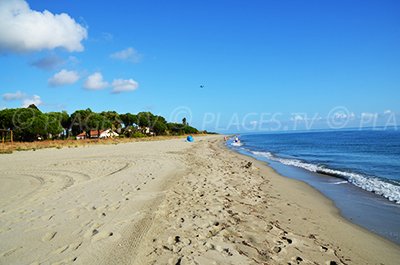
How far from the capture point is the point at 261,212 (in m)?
6.88

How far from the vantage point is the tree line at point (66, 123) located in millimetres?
47438

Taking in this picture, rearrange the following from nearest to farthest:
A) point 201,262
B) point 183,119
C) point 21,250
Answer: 1. point 201,262
2. point 21,250
3. point 183,119

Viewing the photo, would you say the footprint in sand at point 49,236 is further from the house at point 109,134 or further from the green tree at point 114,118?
the green tree at point 114,118

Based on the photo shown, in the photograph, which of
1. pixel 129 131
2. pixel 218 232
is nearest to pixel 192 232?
pixel 218 232

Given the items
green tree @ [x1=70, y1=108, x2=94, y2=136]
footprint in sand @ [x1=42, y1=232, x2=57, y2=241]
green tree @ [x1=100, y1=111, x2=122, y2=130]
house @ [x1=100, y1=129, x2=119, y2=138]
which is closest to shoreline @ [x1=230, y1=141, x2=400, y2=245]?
footprint in sand @ [x1=42, y1=232, x2=57, y2=241]

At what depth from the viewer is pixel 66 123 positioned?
222 feet

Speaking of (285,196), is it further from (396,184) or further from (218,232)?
(396,184)

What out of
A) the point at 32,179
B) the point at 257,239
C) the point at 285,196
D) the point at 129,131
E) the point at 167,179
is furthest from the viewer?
the point at 129,131

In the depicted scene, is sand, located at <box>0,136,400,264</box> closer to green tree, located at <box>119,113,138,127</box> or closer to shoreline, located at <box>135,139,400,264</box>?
shoreline, located at <box>135,139,400,264</box>

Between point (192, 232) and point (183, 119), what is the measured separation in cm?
14556

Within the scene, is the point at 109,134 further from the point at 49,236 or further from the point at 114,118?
the point at 49,236

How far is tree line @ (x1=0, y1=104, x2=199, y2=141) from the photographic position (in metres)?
47.4

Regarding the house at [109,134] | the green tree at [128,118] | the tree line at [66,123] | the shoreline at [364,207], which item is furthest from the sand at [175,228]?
the green tree at [128,118]

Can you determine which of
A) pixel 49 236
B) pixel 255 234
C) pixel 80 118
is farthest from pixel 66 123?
pixel 255 234
